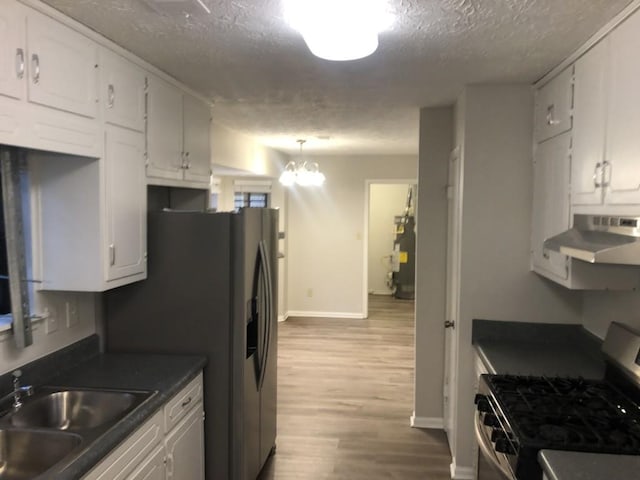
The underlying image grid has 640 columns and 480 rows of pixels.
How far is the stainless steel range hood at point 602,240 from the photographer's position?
1.74 metres

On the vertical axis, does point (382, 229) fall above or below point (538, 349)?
above

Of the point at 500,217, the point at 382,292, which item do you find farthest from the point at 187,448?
the point at 382,292

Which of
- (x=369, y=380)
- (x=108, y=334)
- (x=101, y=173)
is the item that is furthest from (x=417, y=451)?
(x=101, y=173)

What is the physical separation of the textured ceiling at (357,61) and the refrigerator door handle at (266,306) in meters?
1.01

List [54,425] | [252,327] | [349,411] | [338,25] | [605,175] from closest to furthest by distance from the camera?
[338,25] < [605,175] < [54,425] < [252,327] < [349,411]

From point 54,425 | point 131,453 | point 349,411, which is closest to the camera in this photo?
point 131,453

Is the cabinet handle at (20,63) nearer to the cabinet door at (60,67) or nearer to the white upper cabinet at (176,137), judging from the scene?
the cabinet door at (60,67)

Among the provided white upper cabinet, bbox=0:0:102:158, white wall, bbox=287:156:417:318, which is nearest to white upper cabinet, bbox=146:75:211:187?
white upper cabinet, bbox=0:0:102:158

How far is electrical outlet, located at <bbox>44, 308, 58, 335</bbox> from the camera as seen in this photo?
2352 mm

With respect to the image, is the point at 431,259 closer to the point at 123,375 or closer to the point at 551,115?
the point at 551,115

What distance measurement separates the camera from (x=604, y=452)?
1.72 metres

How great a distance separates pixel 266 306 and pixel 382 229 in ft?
22.2

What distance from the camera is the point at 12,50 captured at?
1.69 meters

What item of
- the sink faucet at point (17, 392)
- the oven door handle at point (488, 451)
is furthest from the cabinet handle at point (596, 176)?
the sink faucet at point (17, 392)
